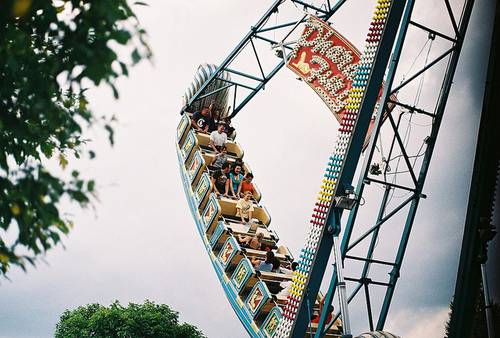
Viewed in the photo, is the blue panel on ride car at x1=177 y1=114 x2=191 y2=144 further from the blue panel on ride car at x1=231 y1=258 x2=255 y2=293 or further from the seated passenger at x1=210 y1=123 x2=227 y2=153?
the blue panel on ride car at x1=231 y1=258 x2=255 y2=293

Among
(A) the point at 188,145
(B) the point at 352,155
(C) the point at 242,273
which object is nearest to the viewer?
(B) the point at 352,155

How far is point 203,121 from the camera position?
11.5 metres

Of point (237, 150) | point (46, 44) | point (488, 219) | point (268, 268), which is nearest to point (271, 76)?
point (237, 150)

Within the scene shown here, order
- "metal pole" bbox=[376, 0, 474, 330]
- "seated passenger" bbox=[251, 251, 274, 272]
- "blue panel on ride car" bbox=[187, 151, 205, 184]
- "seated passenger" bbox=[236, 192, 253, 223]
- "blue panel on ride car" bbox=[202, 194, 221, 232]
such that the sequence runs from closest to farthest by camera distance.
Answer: "metal pole" bbox=[376, 0, 474, 330], "seated passenger" bbox=[251, 251, 274, 272], "blue panel on ride car" bbox=[202, 194, 221, 232], "seated passenger" bbox=[236, 192, 253, 223], "blue panel on ride car" bbox=[187, 151, 205, 184]

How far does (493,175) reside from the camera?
21.6 ft

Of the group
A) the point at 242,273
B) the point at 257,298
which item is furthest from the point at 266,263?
the point at 257,298

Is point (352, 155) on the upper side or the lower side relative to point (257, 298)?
upper

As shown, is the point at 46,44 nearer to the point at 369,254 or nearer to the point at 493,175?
the point at 369,254

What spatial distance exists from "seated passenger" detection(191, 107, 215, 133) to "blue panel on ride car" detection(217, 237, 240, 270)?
3.17 metres

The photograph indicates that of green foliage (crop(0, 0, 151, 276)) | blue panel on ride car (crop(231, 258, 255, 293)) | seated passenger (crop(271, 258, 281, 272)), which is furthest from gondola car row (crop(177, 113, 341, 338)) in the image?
green foliage (crop(0, 0, 151, 276))

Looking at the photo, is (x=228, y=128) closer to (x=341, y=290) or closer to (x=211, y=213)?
(x=211, y=213)

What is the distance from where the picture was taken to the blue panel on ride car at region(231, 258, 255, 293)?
8.05m

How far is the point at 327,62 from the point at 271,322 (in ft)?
10.7

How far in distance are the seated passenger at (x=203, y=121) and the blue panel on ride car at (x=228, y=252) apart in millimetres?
3168
